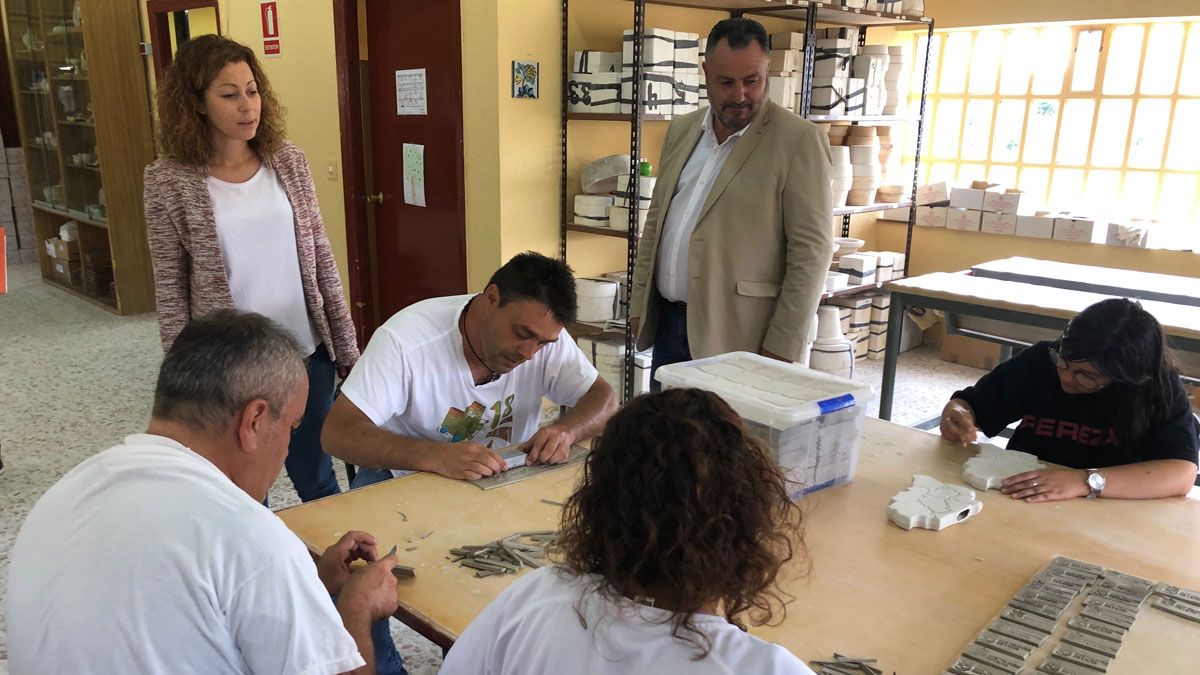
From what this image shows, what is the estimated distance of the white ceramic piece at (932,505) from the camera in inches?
58.6

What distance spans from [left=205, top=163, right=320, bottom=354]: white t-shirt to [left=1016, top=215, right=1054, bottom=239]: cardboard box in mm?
4115

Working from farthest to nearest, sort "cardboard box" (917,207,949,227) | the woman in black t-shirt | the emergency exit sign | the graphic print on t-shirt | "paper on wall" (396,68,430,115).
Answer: "cardboard box" (917,207,949,227)
the emergency exit sign
"paper on wall" (396,68,430,115)
the graphic print on t-shirt
the woman in black t-shirt

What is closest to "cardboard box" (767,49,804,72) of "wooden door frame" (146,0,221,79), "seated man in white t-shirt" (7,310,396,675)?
"wooden door frame" (146,0,221,79)

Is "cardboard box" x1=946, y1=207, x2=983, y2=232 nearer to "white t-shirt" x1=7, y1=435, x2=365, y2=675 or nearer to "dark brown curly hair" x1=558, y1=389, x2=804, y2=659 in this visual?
"dark brown curly hair" x1=558, y1=389, x2=804, y2=659

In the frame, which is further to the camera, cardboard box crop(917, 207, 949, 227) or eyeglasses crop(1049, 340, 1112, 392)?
cardboard box crop(917, 207, 949, 227)

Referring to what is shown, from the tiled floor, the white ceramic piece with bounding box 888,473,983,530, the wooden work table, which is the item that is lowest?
the tiled floor

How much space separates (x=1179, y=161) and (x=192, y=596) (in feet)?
16.8

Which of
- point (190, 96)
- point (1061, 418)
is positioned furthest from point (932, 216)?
point (190, 96)

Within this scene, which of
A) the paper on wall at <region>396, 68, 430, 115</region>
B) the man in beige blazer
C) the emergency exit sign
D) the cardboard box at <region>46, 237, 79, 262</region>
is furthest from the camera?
the cardboard box at <region>46, 237, 79, 262</region>

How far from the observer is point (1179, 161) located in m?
4.47

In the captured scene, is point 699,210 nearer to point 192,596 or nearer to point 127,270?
point 192,596

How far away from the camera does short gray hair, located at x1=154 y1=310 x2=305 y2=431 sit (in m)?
1.04

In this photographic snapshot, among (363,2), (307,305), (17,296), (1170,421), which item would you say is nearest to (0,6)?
(17,296)

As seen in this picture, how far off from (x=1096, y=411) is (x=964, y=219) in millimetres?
3513
